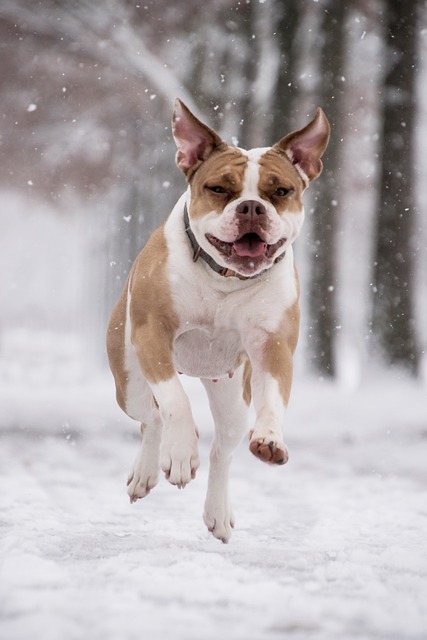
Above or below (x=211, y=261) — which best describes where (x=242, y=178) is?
above

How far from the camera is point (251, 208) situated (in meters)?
3.95

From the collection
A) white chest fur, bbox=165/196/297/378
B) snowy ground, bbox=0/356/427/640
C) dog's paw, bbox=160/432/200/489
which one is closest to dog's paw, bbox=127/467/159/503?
snowy ground, bbox=0/356/427/640

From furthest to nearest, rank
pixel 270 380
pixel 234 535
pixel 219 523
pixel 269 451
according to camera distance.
Result: 1. pixel 234 535
2. pixel 219 523
3. pixel 270 380
4. pixel 269 451

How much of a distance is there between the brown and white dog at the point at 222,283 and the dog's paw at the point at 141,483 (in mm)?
678

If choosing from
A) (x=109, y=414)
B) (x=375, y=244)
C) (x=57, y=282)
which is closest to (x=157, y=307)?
(x=109, y=414)

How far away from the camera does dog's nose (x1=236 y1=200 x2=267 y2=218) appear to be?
3.95m

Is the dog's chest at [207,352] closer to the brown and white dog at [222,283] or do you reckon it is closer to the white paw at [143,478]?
the brown and white dog at [222,283]

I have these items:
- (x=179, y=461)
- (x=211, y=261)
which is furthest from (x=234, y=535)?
(x=211, y=261)

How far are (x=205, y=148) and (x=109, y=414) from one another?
590 cm

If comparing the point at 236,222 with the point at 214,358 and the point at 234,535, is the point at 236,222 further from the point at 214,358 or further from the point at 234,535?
the point at 234,535

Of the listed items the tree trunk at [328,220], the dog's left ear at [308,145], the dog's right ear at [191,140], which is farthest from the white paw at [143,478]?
the tree trunk at [328,220]

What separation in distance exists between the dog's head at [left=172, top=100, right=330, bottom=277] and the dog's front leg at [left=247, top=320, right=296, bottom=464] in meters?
0.37

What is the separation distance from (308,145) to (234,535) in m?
2.20

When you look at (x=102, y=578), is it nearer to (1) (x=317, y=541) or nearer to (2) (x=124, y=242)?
(1) (x=317, y=541)
